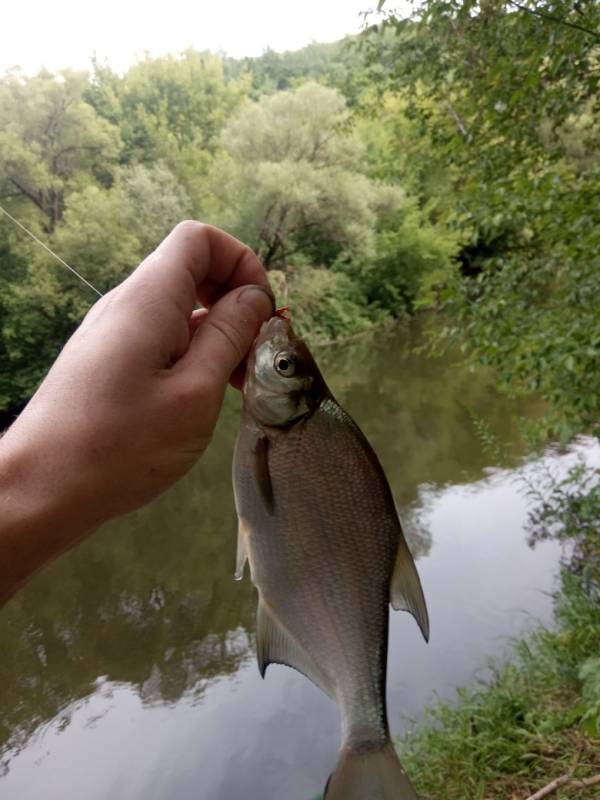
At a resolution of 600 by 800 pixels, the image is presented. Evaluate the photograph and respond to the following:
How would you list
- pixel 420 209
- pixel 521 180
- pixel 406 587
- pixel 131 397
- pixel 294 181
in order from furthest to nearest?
pixel 420 209
pixel 294 181
pixel 521 180
pixel 406 587
pixel 131 397

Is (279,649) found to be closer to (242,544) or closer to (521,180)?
(242,544)

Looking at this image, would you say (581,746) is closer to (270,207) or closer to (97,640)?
(97,640)

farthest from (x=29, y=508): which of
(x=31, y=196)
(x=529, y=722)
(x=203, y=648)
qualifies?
(x=31, y=196)

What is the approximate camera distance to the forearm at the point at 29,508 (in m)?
1.37

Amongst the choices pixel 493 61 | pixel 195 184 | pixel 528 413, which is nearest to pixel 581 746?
pixel 493 61

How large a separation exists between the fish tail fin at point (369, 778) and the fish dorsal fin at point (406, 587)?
29 cm

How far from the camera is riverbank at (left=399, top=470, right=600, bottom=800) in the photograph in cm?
380

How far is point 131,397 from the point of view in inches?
59.3

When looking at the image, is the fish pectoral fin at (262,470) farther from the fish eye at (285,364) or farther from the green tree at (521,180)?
the green tree at (521,180)

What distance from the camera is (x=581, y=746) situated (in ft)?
12.8

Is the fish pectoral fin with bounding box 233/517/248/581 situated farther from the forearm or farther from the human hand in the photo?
the forearm

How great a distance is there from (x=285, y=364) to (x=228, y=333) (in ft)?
0.58

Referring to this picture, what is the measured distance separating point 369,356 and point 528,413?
8497 mm

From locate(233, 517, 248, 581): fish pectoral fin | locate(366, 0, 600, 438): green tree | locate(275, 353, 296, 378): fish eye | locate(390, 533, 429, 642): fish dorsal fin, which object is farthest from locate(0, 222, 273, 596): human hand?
locate(366, 0, 600, 438): green tree
